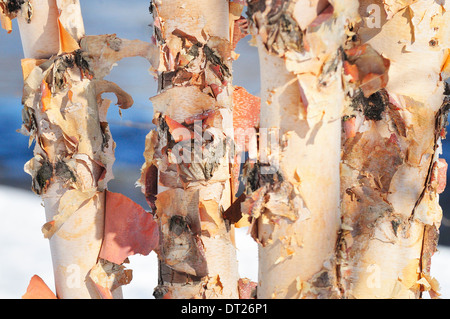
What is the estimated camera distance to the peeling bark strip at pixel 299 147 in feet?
1.38

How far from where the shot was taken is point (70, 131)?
0.61 metres

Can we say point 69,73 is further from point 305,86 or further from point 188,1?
point 305,86

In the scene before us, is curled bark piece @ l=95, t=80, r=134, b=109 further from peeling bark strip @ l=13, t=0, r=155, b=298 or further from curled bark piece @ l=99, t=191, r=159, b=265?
curled bark piece @ l=99, t=191, r=159, b=265

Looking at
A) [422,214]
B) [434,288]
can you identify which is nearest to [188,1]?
[422,214]

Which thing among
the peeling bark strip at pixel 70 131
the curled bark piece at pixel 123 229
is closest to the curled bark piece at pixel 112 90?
the peeling bark strip at pixel 70 131

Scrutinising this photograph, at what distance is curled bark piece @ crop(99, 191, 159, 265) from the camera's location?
64 cm

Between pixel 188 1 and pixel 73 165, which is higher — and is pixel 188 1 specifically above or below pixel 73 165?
above

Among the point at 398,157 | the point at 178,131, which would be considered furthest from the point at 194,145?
the point at 398,157

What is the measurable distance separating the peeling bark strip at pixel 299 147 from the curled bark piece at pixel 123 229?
0.63 ft

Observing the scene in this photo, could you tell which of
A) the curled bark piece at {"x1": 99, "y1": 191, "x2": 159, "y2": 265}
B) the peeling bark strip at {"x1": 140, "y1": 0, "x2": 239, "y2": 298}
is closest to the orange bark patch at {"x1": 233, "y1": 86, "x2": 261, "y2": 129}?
the peeling bark strip at {"x1": 140, "y1": 0, "x2": 239, "y2": 298}

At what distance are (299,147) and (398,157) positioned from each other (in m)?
0.24

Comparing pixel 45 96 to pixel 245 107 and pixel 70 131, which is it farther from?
pixel 245 107

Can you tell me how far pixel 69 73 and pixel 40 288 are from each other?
27 cm

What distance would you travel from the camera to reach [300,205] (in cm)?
46
